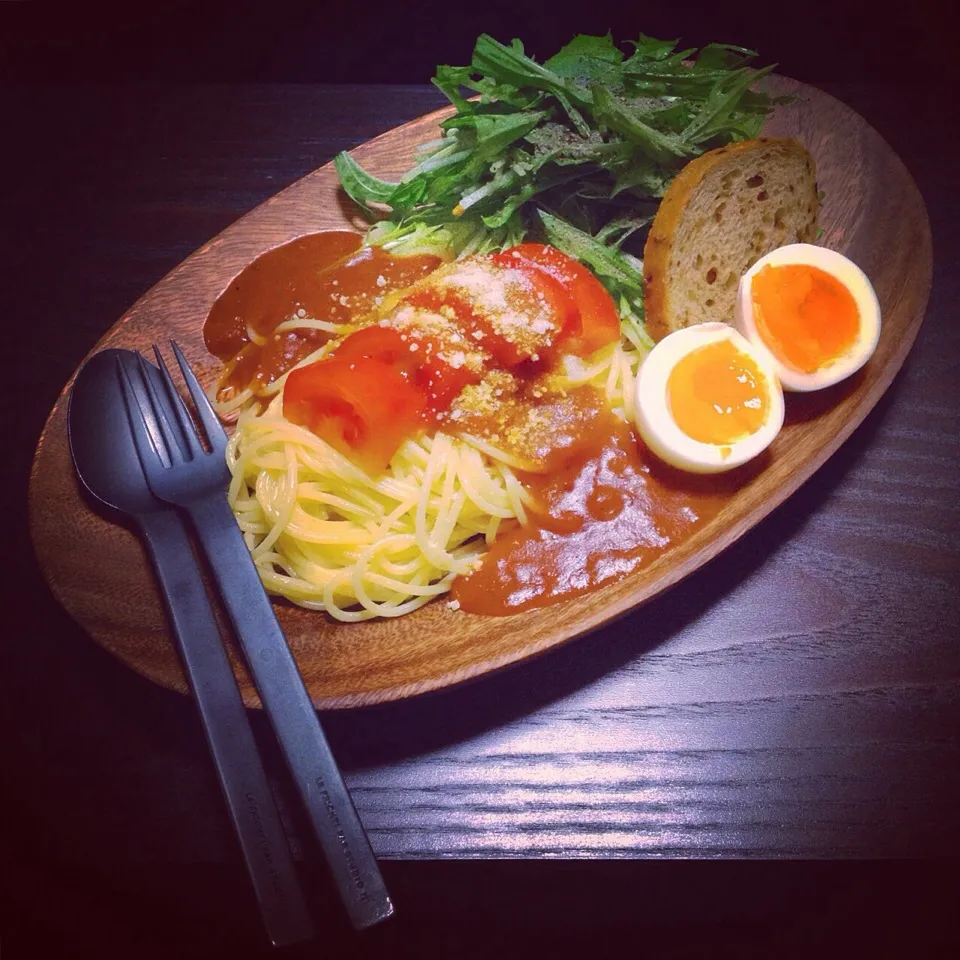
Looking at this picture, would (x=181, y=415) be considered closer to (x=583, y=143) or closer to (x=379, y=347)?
(x=379, y=347)

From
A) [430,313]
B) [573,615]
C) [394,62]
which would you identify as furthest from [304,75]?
[573,615]

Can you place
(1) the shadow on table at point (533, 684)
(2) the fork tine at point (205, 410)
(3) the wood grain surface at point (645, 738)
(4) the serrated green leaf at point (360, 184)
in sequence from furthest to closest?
(4) the serrated green leaf at point (360, 184), (2) the fork tine at point (205, 410), (1) the shadow on table at point (533, 684), (3) the wood grain surface at point (645, 738)

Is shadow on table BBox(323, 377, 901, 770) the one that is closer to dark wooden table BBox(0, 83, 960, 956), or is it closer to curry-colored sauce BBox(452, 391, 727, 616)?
dark wooden table BBox(0, 83, 960, 956)

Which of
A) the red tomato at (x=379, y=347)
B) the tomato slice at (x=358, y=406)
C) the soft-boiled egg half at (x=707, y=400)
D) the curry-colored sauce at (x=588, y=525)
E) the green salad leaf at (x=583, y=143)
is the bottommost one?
the curry-colored sauce at (x=588, y=525)

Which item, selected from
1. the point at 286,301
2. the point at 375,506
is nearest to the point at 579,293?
the point at 375,506

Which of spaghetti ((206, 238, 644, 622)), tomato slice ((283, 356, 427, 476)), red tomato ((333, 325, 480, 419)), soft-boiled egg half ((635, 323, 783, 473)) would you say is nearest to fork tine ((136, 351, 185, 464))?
spaghetti ((206, 238, 644, 622))

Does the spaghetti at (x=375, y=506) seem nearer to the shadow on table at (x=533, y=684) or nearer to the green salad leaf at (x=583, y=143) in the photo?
the shadow on table at (x=533, y=684)

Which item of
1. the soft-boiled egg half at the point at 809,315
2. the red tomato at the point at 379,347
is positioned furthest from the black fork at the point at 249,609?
the soft-boiled egg half at the point at 809,315
